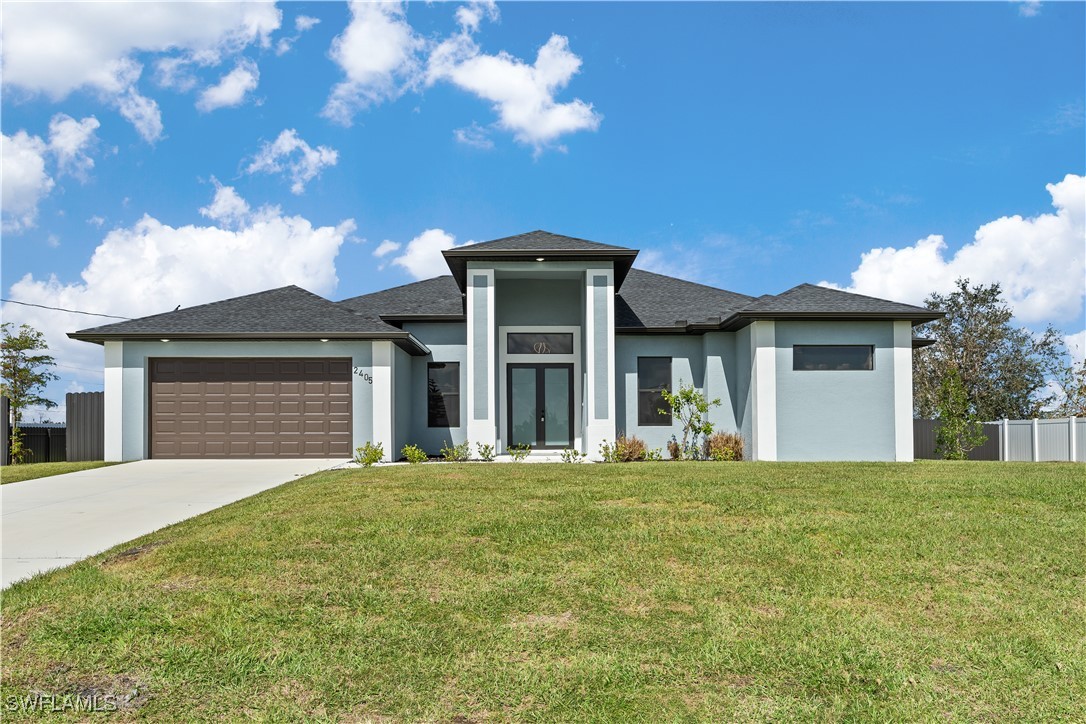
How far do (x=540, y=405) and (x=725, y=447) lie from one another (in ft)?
17.2

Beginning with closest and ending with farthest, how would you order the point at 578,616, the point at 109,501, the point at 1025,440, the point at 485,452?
the point at 578,616
the point at 109,501
the point at 485,452
the point at 1025,440

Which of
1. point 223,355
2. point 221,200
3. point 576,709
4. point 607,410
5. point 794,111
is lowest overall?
point 576,709

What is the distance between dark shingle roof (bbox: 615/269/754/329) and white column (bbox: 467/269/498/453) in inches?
154

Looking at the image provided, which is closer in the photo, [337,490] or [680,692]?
[680,692]

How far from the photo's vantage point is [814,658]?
155 inches

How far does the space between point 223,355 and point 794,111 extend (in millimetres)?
15848

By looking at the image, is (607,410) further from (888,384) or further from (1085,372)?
(1085,372)

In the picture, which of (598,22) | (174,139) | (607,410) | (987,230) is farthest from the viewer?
(987,230)

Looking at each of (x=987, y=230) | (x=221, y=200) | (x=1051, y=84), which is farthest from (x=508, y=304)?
(x=987, y=230)

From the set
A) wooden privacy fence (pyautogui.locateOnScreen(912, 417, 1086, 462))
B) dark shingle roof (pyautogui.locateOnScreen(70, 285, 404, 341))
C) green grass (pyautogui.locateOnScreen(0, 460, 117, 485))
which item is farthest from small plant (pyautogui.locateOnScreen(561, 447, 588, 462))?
green grass (pyautogui.locateOnScreen(0, 460, 117, 485))

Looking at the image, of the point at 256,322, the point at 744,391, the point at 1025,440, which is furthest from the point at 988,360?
the point at 256,322

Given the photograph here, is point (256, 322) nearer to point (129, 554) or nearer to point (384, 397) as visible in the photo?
point (384, 397)

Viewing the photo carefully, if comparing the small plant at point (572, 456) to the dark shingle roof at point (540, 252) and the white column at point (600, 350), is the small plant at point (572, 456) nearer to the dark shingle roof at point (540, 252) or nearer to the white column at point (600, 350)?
the white column at point (600, 350)

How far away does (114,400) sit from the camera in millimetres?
15969
